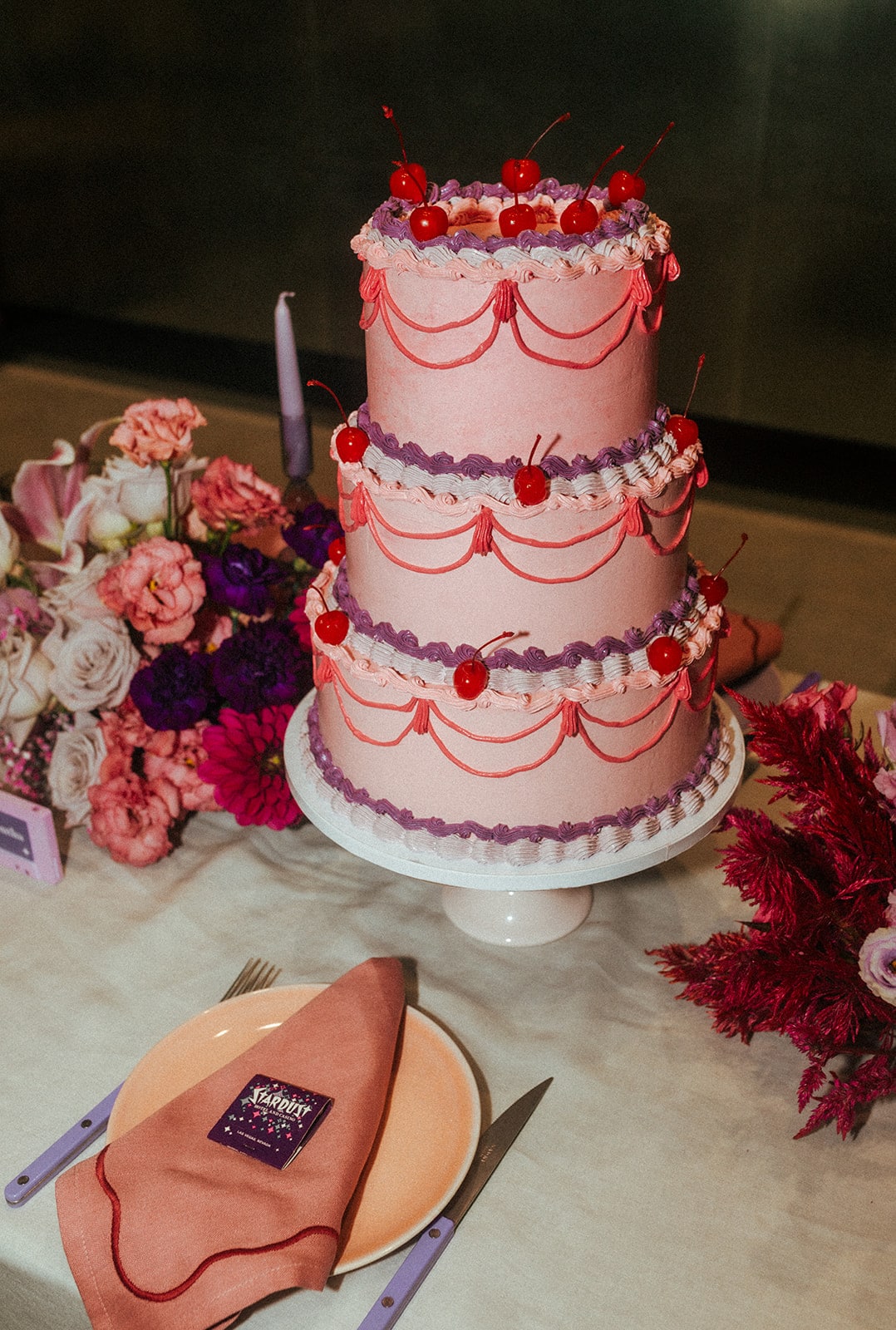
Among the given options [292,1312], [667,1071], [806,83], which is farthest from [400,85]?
[292,1312]

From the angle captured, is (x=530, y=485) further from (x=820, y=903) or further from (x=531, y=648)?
(x=820, y=903)

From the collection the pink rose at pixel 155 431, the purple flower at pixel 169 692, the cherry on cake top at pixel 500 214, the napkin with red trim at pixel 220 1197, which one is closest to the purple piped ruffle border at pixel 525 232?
the cherry on cake top at pixel 500 214

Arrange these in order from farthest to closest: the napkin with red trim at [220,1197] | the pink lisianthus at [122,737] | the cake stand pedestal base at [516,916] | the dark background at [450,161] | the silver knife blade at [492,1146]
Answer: the dark background at [450,161] → the pink lisianthus at [122,737] → the cake stand pedestal base at [516,916] → the silver knife blade at [492,1146] → the napkin with red trim at [220,1197]

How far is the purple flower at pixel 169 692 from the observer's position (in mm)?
1341

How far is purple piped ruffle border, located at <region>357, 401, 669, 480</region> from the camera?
1.01 m

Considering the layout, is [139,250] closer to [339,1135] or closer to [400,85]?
[400,85]

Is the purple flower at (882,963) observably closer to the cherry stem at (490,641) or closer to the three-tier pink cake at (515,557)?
the three-tier pink cake at (515,557)

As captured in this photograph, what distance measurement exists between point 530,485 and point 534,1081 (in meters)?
0.54

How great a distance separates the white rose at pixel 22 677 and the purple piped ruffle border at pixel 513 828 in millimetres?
356

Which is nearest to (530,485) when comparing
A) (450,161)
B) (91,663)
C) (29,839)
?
(91,663)

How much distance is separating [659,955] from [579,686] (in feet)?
1.15

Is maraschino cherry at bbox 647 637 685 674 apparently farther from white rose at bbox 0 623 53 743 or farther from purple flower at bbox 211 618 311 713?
white rose at bbox 0 623 53 743

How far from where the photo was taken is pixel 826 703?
114cm

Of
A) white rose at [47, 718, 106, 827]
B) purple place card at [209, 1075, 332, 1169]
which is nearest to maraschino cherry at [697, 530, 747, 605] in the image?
purple place card at [209, 1075, 332, 1169]
